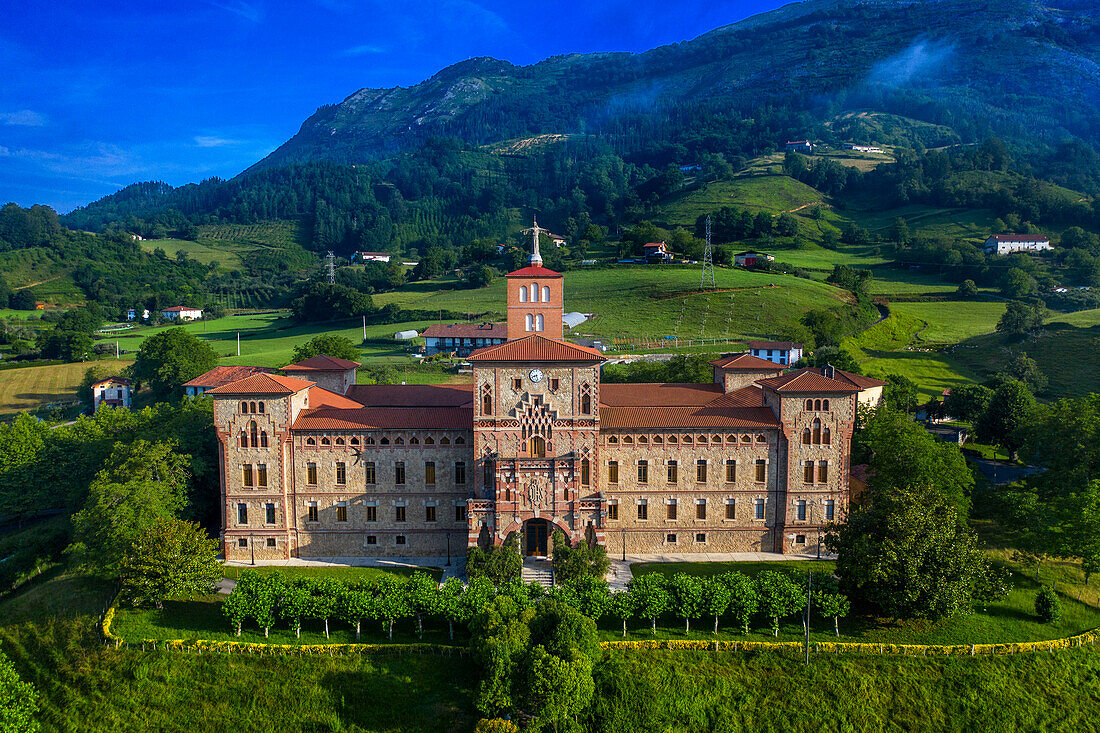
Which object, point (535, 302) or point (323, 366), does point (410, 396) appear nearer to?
point (323, 366)

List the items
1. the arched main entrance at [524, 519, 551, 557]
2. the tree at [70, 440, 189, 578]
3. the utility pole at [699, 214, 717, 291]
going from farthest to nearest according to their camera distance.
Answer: the utility pole at [699, 214, 717, 291]
the arched main entrance at [524, 519, 551, 557]
the tree at [70, 440, 189, 578]

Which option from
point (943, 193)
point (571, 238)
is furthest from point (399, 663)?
point (943, 193)

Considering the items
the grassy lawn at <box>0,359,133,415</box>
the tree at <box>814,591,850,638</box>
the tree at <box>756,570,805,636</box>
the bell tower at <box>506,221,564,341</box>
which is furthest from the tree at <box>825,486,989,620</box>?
the grassy lawn at <box>0,359,133,415</box>

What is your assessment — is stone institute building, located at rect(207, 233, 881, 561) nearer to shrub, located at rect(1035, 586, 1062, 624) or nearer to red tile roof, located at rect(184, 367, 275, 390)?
shrub, located at rect(1035, 586, 1062, 624)

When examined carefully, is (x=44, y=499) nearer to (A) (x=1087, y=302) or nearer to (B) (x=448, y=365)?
(B) (x=448, y=365)

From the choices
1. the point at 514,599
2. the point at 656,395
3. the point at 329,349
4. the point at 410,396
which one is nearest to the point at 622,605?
the point at 514,599

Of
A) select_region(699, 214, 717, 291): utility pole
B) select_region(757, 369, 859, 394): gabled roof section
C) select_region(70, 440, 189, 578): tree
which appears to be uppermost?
select_region(699, 214, 717, 291): utility pole

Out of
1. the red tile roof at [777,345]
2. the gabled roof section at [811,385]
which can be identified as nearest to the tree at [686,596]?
the gabled roof section at [811,385]
